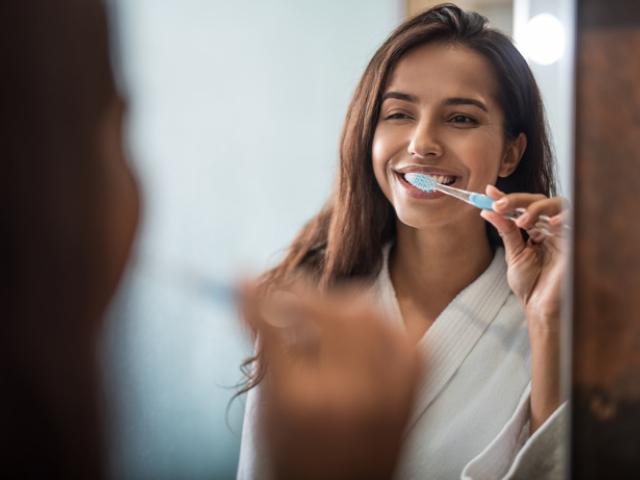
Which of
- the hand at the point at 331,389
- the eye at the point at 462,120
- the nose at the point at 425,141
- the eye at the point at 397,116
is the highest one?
the eye at the point at 397,116

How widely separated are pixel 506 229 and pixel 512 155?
7cm

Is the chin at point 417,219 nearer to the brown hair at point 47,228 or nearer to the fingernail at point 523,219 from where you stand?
the fingernail at point 523,219

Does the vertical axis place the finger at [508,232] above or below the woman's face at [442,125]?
below

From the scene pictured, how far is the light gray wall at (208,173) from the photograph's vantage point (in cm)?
56

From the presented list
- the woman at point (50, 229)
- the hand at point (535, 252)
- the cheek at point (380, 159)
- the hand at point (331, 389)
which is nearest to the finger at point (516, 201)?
→ the hand at point (535, 252)

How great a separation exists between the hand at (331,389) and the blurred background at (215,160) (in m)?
0.16

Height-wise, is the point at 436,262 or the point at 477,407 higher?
the point at 436,262

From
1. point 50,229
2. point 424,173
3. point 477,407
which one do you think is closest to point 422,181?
point 424,173

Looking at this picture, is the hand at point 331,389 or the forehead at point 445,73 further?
the forehead at point 445,73

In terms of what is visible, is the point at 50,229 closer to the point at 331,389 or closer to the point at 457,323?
the point at 331,389

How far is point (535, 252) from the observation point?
604mm

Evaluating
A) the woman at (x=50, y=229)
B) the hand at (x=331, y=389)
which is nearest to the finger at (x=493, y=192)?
the hand at (x=331, y=389)

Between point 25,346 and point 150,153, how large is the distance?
189mm

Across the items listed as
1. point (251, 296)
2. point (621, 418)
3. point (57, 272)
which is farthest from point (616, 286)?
point (57, 272)
